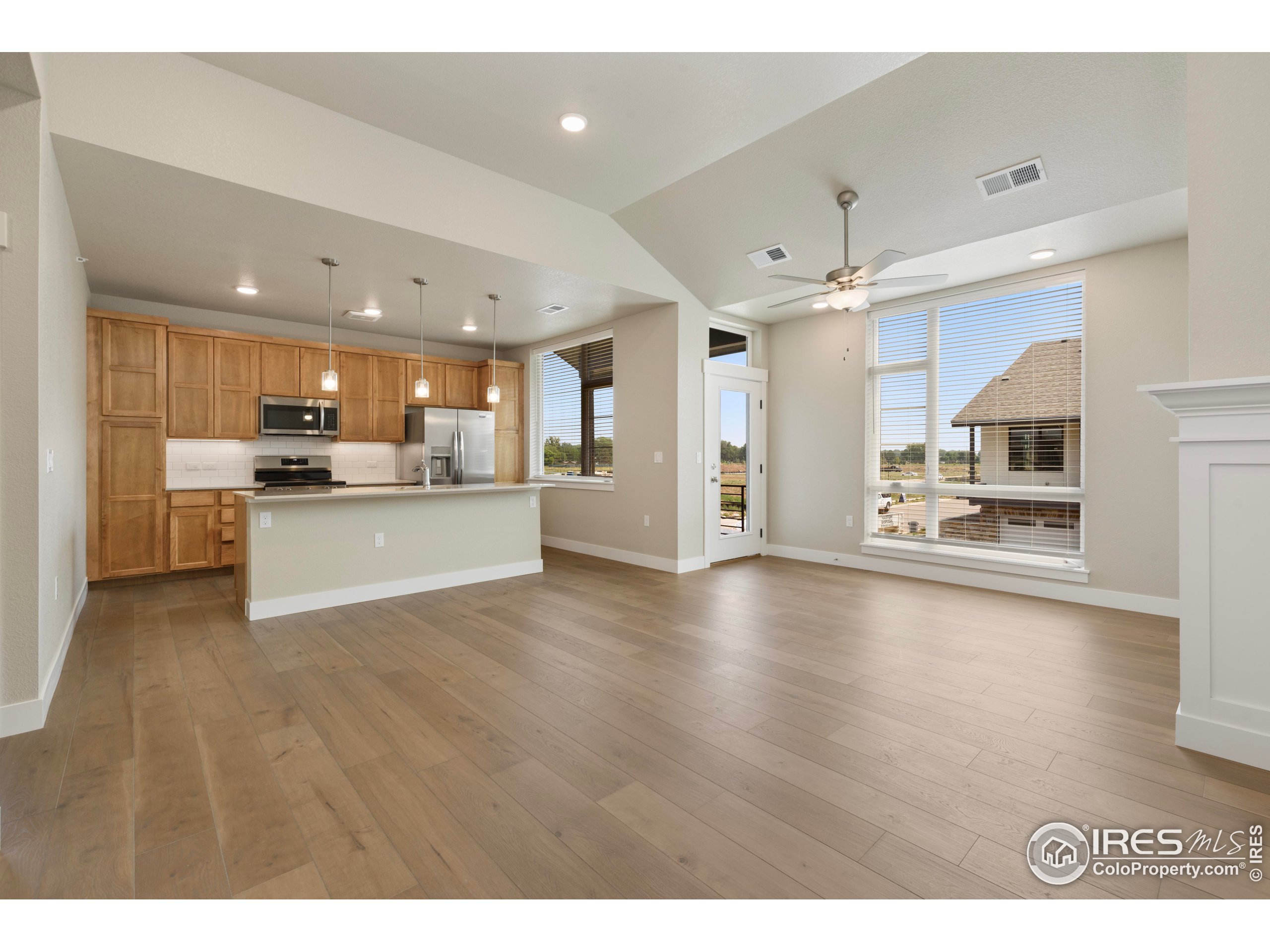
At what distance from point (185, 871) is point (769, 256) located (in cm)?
515

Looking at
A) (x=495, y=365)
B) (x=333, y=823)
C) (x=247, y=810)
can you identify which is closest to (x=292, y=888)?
(x=333, y=823)

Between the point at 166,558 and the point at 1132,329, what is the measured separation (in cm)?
867

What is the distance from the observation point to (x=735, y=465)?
6785 mm

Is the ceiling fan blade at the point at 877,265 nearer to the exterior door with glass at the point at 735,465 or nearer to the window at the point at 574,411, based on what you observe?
the exterior door with glass at the point at 735,465

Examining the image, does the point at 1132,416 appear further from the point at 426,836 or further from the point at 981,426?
the point at 426,836

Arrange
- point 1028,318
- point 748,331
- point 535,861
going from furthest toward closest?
point 748,331, point 1028,318, point 535,861

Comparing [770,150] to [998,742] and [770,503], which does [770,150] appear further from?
[770,503]

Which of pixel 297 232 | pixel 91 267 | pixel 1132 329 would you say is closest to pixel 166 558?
pixel 91 267

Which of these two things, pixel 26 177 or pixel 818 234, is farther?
pixel 818 234

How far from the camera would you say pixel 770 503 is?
7.11 metres

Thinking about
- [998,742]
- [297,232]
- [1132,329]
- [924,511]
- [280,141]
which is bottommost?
[998,742]

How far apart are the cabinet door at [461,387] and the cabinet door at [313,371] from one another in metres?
1.45

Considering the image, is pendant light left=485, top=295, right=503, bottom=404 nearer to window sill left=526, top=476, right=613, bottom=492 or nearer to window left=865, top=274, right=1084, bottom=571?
window sill left=526, top=476, right=613, bottom=492

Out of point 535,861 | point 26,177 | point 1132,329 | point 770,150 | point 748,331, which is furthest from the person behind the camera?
point 748,331
